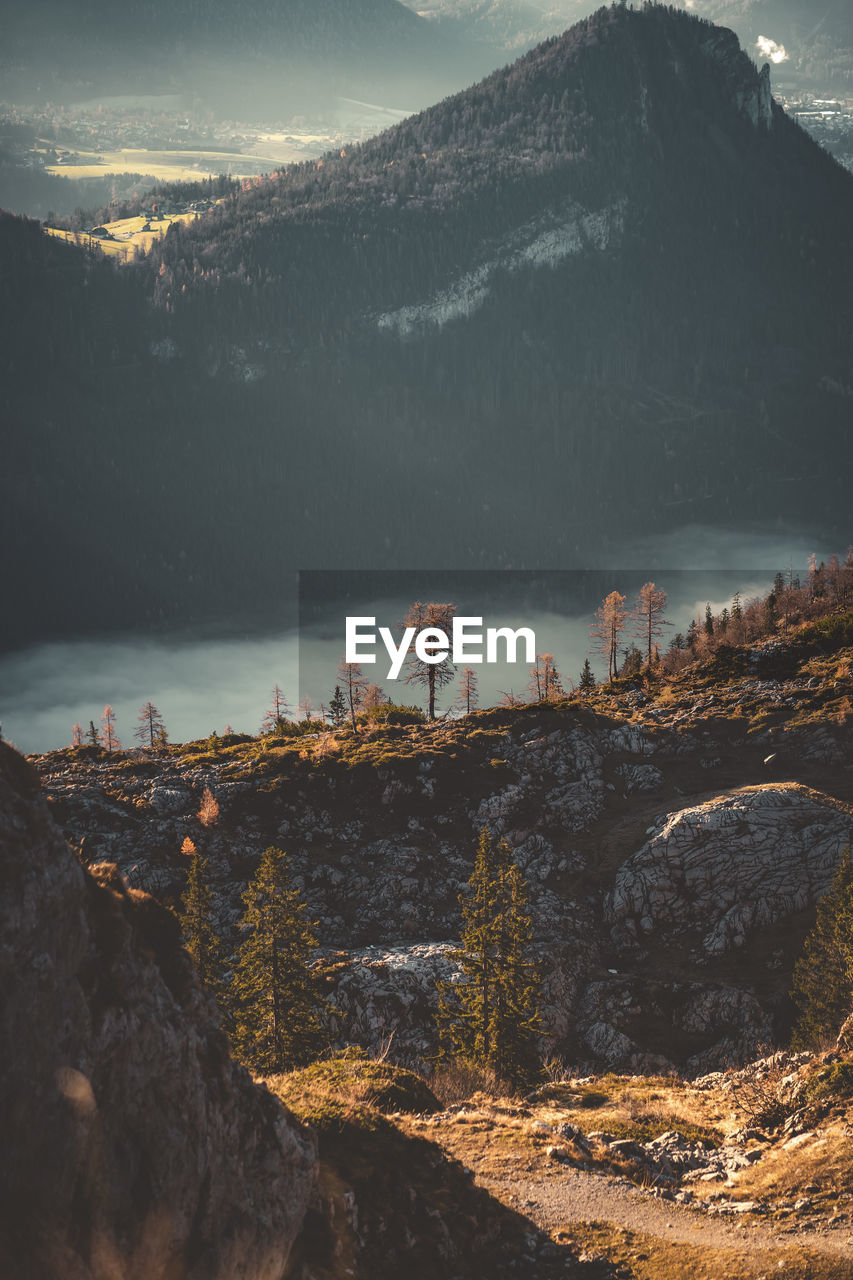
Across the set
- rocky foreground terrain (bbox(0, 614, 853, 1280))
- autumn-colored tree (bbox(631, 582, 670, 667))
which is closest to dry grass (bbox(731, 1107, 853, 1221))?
rocky foreground terrain (bbox(0, 614, 853, 1280))

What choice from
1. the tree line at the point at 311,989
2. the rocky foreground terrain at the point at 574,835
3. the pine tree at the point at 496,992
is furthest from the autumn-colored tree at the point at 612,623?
the tree line at the point at 311,989

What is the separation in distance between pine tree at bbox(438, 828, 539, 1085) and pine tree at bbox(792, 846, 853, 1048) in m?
11.9

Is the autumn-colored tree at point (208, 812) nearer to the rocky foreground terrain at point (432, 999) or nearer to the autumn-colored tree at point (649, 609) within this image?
the rocky foreground terrain at point (432, 999)

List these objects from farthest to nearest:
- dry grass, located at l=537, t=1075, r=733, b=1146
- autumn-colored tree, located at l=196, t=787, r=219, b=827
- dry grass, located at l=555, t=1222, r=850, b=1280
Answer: autumn-colored tree, located at l=196, t=787, r=219, b=827, dry grass, located at l=537, t=1075, r=733, b=1146, dry grass, located at l=555, t=1222, r=850, b=1280

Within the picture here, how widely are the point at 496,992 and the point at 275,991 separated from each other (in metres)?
10.0

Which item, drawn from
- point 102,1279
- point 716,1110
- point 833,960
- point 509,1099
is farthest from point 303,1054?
point 102,1279

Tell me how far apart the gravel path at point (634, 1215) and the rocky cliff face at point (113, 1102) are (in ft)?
29.1

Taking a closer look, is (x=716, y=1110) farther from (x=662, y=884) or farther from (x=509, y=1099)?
(x=662, y=884)

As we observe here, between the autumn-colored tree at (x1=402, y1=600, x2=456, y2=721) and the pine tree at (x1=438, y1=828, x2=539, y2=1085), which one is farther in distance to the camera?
the autumn-colored tree at (x1=402, y1=600, x2=456, y2=721)

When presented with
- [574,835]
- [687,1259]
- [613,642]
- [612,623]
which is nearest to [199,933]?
[574,835]

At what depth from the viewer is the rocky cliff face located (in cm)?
1741

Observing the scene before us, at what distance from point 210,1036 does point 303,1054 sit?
983 inches

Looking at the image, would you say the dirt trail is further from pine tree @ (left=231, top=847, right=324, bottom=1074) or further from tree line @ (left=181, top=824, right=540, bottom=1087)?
pine tree @ (left=231, top=847, right=324, bottom=1074)

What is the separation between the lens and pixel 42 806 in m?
19.6
